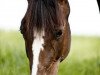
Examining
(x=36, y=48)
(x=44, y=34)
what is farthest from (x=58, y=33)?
(x=36, y=48)

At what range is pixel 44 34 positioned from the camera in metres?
4.53

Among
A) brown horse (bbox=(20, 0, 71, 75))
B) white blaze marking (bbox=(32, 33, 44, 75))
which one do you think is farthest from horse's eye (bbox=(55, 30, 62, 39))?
white blaze marking (bbox=(32, 33, 44, 75))

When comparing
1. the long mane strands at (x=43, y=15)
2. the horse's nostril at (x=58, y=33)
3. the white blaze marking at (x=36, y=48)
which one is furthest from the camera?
the horse's nostril at (x=58, y=33)

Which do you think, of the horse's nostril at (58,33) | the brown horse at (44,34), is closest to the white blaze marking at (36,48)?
the brown horse at (44,34)

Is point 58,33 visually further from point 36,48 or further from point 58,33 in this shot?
point 36,48

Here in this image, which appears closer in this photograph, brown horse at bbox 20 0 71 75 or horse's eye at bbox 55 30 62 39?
brown horse at bbox 20 0 71 75

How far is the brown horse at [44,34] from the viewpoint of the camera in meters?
4.45

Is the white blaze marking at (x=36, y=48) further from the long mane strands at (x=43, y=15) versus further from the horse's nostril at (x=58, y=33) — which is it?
the horse's nostril at (x=58, y=33)

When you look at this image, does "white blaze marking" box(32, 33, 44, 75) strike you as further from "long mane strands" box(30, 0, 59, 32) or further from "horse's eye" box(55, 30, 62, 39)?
"horse's eye" box(55, 30, 62, 39)

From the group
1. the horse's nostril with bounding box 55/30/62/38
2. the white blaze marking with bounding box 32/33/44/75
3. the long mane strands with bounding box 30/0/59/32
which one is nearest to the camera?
the white blaze marking with bounding box 32/33/44/75

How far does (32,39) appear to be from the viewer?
4531mm

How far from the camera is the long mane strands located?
4.53 metres

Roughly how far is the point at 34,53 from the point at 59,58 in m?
0.50

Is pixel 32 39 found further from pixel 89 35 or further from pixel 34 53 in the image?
pixel 89 35
